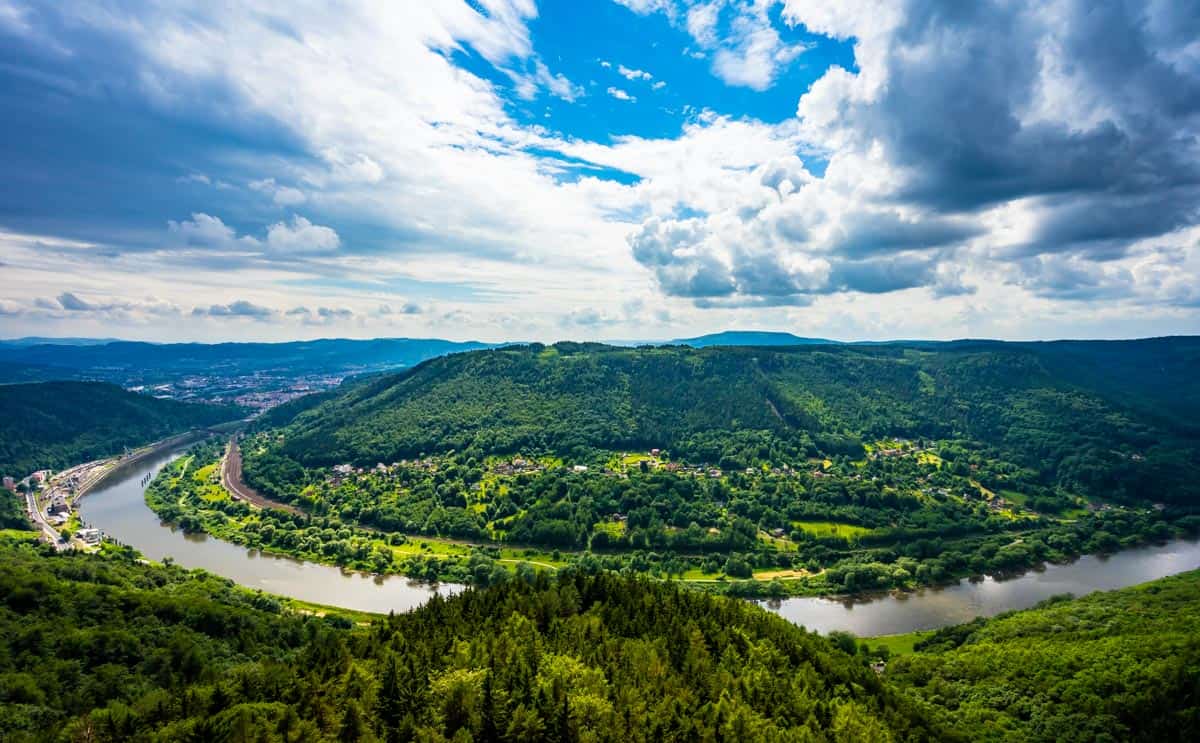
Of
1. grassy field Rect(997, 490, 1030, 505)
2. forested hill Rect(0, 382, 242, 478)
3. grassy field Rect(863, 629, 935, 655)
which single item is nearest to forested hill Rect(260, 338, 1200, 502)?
grassy field Rect(997, 490, 1030, 505)

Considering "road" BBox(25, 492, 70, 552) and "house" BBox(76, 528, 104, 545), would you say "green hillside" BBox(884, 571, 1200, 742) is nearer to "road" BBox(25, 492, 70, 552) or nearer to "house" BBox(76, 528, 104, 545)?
"road" BBox(25, 492, 70, 552)

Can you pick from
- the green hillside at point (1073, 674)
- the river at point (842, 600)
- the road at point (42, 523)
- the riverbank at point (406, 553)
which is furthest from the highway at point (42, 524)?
the green hillside at point (1073, 674)

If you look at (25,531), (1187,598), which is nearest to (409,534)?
(25,531)

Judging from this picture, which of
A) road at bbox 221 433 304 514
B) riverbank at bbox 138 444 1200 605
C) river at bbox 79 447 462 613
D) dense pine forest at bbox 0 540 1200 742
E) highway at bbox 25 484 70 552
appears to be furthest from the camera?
road at bbox 221 433 304 514

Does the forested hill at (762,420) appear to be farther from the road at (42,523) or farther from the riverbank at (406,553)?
the road at (42,523)

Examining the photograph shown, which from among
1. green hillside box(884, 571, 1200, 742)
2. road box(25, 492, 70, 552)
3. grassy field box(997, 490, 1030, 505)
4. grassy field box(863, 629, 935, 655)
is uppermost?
green hillside box(884, 571, 1200, 742)

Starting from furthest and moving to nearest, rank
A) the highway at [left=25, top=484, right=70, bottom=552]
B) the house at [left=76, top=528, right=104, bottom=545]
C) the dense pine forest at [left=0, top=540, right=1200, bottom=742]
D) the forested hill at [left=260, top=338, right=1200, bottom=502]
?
the forested hill at [left=260, top=338, right=1200, bottom=502], the house at [left=76, top=528, right=104, bottom=545], the highway at [left=25, top=484, right=70, bottom=552], the dense pine forest at [left=0, top=540, right=1200, bottom=742]

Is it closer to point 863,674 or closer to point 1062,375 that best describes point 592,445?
point 863,674

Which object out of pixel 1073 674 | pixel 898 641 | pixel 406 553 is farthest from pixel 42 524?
pixel 1073 674

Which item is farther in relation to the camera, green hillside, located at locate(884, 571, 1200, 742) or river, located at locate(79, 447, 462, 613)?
river, located at locate(79, 447, 462, 613)
